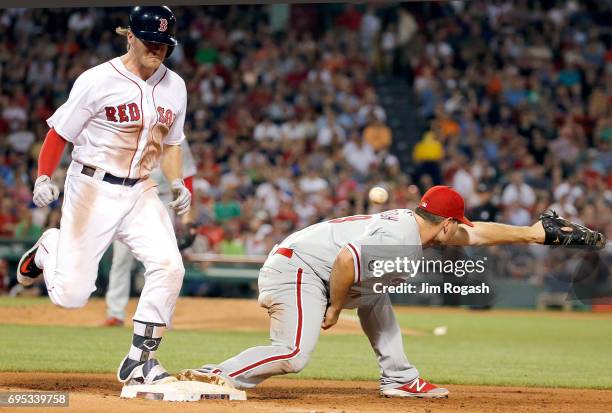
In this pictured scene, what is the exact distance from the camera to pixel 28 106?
61.8 feet

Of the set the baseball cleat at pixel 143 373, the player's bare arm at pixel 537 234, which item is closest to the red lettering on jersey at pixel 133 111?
the baseball cleat at pixel 143 373

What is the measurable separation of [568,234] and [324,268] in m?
1.45

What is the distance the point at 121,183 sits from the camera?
6.23m

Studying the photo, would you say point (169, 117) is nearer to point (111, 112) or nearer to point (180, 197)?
point (111, 112)

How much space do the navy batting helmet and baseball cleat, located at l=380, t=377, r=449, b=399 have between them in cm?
260

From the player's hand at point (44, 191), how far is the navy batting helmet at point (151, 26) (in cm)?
101

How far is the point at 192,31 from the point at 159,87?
585 inches

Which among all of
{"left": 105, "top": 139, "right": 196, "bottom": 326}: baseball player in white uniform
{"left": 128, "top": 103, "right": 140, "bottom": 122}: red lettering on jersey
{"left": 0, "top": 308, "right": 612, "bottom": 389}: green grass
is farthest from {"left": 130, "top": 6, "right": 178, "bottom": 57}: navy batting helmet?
{"left": 105, "top": 139, "right": 196, "bottom": 326}: baseball player in white uniform

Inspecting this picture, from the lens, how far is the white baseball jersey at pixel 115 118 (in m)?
6.09

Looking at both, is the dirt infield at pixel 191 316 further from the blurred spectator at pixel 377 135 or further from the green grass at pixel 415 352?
the blurred spectator at pixel 377 135

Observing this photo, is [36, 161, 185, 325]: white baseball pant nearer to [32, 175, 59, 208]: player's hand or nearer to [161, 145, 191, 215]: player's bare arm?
[32, 175, 59, 208]: player's hand

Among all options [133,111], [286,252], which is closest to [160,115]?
[133,111]

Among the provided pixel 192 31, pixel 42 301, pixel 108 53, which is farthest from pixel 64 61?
pixel 42 301

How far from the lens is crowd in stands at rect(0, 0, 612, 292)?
1672cm
